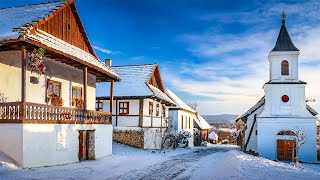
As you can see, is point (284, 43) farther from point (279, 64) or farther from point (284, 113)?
point (284, 113)

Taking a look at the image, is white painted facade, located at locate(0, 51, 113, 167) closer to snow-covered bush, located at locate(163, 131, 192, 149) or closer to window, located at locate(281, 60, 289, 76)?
snow-covered bush, located at locate(163, 131, 192, 149)

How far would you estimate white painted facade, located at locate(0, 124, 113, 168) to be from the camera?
14.0 m

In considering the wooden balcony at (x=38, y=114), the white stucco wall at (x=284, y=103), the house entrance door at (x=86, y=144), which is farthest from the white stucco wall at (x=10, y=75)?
the white stucco wall at (x=284, y=103)

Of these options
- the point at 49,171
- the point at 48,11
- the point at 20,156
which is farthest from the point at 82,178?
the point at 48,11

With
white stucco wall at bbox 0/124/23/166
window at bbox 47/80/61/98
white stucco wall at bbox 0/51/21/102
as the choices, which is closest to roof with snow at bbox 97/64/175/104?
window at bbox 47/80/61/98

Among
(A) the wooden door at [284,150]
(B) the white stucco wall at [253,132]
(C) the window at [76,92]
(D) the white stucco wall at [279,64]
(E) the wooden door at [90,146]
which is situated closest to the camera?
(E) the wooden door at [90,146]

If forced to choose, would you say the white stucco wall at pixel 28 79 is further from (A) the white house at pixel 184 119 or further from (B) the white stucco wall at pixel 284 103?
(B) the white stucco wall at pixel 284 103

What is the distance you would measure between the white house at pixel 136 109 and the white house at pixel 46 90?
20.3 ft

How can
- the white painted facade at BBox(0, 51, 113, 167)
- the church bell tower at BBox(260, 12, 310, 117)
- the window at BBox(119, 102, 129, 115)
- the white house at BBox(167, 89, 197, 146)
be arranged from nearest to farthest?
the white painted facade at BBox(0, 51, 113, 167)
the window at BBox(119, 102, 129, 115)
the church bell tower at BBox(260, 12, 310, 117)
the white house at BBox(167, 89, 197, 146)

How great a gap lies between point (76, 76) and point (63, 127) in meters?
5.02

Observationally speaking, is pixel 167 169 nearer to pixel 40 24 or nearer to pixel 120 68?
pixel 40 24

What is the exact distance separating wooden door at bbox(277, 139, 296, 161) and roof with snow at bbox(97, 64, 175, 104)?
12.4m

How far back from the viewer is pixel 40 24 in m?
16.9

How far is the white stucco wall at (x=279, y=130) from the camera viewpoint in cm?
3216
